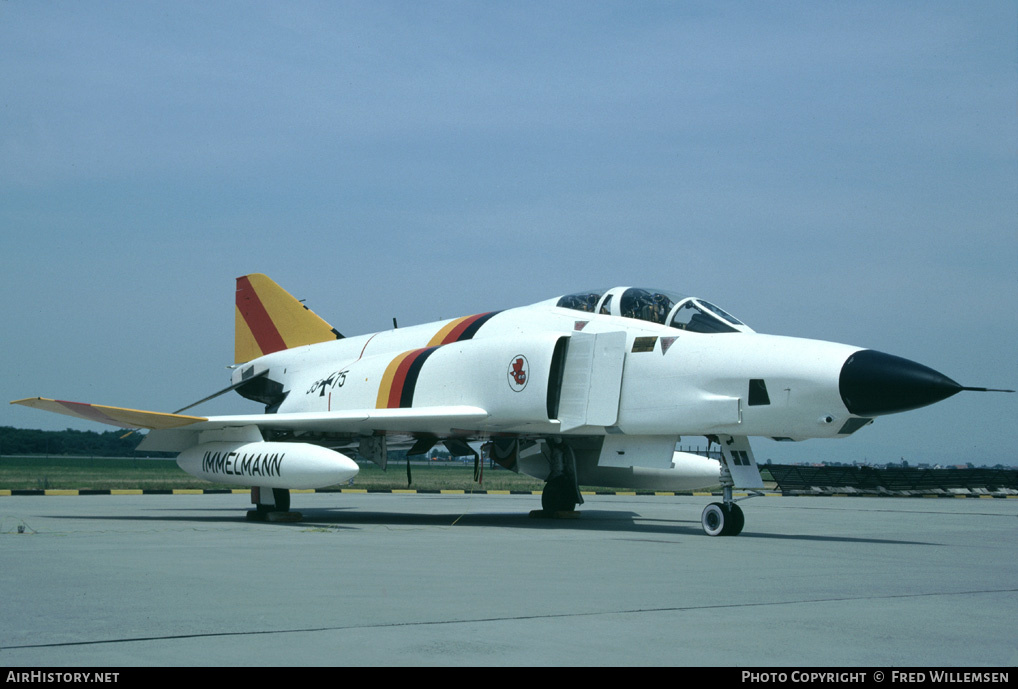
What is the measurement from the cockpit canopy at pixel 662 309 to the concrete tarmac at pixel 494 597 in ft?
7.99

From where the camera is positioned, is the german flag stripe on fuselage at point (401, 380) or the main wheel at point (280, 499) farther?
the german flag stripe on fuselage at point (401, 380)

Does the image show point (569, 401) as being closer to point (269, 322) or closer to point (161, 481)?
point (269, 322)

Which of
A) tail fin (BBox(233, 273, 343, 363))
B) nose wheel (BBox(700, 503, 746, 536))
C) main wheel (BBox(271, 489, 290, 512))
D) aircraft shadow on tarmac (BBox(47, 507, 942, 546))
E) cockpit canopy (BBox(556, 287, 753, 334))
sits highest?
tail fin (BBox(233, 273, 343, 363))

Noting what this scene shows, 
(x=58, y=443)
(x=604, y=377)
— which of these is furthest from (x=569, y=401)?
(x=58, y=443)

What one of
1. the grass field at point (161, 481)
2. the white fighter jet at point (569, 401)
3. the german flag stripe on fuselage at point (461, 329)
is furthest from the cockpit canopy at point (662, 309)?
the grass field at point (161, 481)

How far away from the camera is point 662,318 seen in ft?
40.0

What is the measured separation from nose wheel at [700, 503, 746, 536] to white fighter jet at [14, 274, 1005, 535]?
2 centimetres

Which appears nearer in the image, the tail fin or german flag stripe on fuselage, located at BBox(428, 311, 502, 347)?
german flag stripe on fuselage, located at BBox(428, 311, 502, 347)

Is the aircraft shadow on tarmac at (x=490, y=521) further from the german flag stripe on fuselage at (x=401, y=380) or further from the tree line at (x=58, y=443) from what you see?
the tree line at (x=58, y=443)

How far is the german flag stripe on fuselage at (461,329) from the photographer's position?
1442 cm

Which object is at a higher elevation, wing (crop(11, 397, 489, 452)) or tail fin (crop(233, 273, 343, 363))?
tail fin (crop(233, 273, 343, 363))

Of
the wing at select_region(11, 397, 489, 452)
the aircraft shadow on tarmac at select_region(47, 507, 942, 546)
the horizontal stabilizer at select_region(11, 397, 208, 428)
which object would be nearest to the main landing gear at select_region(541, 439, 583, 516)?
the aircraft shadow on tarmac at select_region(47, 507, 942, 546)

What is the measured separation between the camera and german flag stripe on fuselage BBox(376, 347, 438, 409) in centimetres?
1417

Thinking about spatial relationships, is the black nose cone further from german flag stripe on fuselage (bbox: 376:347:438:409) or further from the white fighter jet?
german flag stripe on fuselage (bbox: 376:347:438:409)
